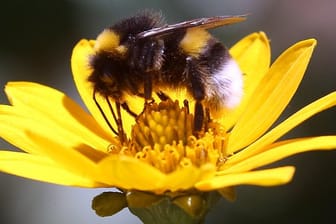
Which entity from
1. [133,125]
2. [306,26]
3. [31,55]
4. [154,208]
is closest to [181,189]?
[154,208]

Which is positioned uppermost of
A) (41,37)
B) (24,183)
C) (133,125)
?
(41,37)

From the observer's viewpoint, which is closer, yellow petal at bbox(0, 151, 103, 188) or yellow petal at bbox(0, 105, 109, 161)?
yellow petal at bbox(0, 151, 103, 188)

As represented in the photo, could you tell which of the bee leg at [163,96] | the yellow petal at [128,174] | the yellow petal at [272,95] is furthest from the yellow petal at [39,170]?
the yellow petal at [272,95]

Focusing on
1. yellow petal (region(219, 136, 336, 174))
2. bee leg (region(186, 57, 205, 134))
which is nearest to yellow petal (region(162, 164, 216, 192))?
yellow petal (region(219, 136, 336, 174))

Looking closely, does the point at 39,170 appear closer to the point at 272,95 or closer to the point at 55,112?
the point at 55,112

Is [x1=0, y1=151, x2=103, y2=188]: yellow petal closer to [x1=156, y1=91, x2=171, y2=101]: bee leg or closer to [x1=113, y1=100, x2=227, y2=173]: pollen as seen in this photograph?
[x1=113, y1=100, x2=227, y2=173]: pollen

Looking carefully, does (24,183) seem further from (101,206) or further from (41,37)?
(101,206)

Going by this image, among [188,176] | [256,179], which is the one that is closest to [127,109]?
[188,176]

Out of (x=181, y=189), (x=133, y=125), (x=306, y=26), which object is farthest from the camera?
(x=306, y=26)

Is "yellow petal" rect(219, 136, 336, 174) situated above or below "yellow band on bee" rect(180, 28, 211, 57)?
below
